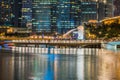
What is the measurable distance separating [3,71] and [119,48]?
65.7 m

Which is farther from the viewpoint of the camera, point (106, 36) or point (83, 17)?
point (83, 17)

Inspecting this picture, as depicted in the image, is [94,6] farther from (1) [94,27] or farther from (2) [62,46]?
(2) [62,46]

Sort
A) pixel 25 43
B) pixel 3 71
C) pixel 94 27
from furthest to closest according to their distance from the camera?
pixel 94 27 < pixel 25 43 < pixel 3 71

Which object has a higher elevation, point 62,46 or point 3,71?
point 3,71

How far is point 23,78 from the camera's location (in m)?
42.0

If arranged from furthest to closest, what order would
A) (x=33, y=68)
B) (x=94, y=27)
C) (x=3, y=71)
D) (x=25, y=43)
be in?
(x=94, y=27)
(x=25, y=43)
(x=33, y=68)
(x=3, y=71)

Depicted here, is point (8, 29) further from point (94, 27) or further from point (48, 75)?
point (48, 75)

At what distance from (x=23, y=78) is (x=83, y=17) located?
158199 mm

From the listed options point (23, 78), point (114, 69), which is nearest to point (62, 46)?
point (114, 69)

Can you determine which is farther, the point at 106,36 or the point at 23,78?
the point at 106,36

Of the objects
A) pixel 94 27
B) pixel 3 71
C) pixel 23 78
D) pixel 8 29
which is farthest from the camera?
pixel 8 29

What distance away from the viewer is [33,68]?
52.1m

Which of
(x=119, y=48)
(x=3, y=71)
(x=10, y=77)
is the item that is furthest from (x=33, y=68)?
(x=119, y=48)

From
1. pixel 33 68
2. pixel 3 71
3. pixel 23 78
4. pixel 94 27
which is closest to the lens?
pixel 23 78
